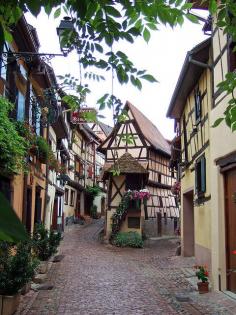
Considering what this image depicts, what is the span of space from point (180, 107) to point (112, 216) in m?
8.92

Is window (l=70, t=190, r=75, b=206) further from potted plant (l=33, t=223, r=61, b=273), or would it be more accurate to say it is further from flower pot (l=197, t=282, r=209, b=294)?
flower pot (l=197, t=282, r=209, b=294)

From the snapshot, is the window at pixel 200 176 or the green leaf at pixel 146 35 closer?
the green leaf at pixel 146 35

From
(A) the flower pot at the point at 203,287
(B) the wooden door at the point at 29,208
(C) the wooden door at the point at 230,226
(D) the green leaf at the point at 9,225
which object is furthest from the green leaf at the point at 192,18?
(B) the wooden door at the point at 29,208

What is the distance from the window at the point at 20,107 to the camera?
10.4m

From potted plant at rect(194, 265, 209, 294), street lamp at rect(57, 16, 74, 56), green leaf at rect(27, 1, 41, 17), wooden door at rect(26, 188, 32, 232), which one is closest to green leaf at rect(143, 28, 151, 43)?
street lamp at rect(57, 16, 74, 56)

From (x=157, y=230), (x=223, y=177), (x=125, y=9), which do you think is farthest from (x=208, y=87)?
(x=157, y=230)

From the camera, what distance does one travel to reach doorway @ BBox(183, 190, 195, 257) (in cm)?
1534

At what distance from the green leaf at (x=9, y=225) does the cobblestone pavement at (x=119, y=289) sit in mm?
6812

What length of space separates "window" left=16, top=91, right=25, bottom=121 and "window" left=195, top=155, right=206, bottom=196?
477cm

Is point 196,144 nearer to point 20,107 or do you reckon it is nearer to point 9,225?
point 20,107

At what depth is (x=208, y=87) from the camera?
34.9 feet

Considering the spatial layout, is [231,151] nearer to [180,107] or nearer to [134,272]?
[134,272]

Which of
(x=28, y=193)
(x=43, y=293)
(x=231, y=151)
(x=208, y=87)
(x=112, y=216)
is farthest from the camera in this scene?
(x=112, y=216)

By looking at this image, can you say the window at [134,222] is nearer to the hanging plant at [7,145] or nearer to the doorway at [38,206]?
the doorway at [38,206]
